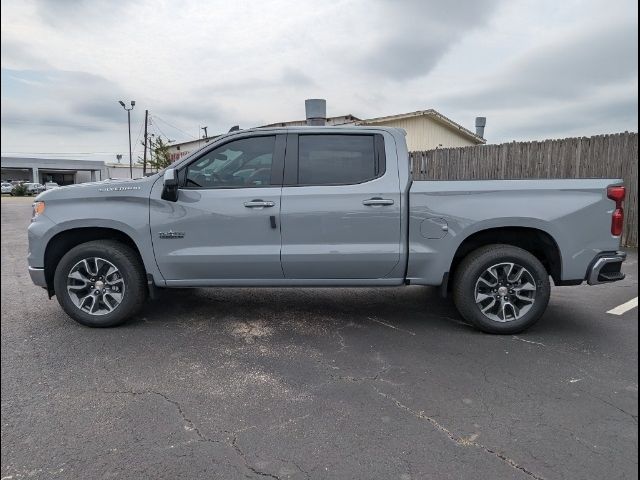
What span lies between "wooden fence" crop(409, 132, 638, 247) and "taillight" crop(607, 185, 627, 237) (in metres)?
3.33

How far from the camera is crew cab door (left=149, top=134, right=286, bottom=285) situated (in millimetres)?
4082

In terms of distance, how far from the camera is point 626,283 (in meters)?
6.30

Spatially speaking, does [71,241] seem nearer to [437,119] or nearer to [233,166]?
[233,166]

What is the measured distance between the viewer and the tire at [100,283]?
13.7 feet

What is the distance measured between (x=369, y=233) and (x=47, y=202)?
10.2ft

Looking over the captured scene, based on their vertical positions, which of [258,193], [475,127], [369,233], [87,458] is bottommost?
[87,458]

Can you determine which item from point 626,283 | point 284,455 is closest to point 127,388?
point 284,455

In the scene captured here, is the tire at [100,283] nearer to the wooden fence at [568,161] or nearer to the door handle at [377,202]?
the door handle at [377,202]

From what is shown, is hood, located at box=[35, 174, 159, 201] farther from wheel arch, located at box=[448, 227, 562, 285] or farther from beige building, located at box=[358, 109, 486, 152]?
beige building, located at box=[358, 109, 486, 152]

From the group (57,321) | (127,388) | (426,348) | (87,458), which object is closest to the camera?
(87,458)

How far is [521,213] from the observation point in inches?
155

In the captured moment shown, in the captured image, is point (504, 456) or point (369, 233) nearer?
point (504, 456)

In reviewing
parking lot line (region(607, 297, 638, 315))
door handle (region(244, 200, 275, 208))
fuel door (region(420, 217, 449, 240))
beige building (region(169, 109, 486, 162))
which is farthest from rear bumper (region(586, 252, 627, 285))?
beige building (region(169, 109, 486, 162))

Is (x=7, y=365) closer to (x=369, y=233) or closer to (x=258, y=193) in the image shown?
(x=258, y=193)
